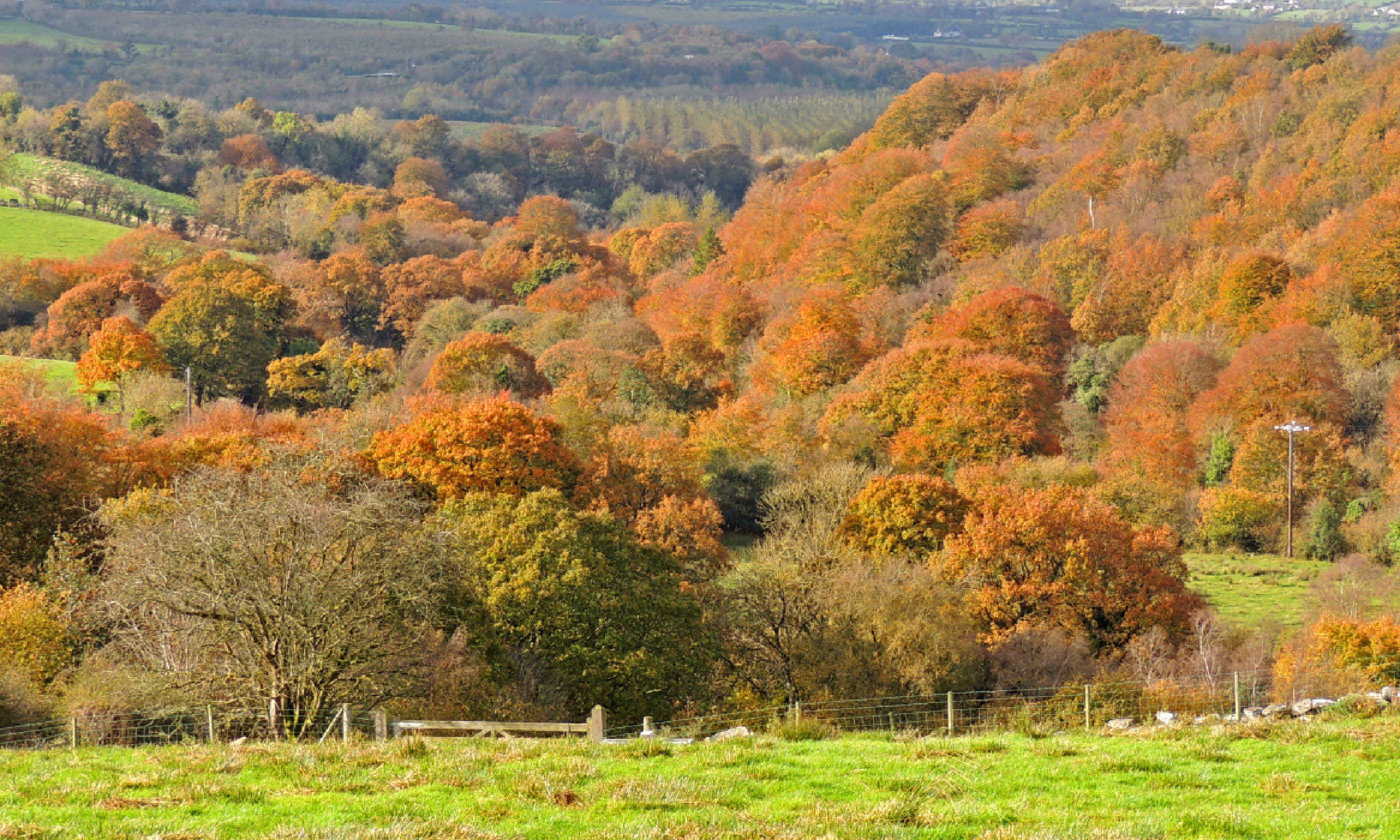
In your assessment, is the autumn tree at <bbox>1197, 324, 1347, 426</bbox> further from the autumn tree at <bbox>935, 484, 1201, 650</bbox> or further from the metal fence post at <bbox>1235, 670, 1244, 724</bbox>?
the metal fence post at <bbox>1235, 670, 1244, 724</bbox>

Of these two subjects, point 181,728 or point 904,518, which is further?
point 904,518

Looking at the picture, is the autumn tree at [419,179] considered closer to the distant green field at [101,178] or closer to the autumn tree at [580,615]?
the distant green field at [101,178]

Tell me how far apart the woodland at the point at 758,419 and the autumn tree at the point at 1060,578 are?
145 mm

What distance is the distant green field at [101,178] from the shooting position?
140 m

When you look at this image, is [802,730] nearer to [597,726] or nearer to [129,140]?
[597,726]

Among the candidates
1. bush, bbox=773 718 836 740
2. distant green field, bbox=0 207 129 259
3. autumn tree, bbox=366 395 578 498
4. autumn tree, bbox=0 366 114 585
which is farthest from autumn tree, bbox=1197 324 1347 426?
distant green field, bbox=0 207 129 259

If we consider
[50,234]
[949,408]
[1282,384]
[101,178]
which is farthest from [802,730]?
[101,178]

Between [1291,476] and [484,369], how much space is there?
39.3 m

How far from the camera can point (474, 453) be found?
45.7 metres

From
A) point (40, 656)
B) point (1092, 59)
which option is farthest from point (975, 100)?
point (40, 656)

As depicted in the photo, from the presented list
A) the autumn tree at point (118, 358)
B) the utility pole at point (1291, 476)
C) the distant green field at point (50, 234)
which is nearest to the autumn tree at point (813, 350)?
the utility pole at point (1291, 476)

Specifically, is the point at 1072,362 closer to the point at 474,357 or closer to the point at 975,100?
the point at 474,357

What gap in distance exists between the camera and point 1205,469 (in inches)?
2645

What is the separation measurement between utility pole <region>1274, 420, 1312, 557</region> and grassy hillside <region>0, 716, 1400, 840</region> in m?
47.1
